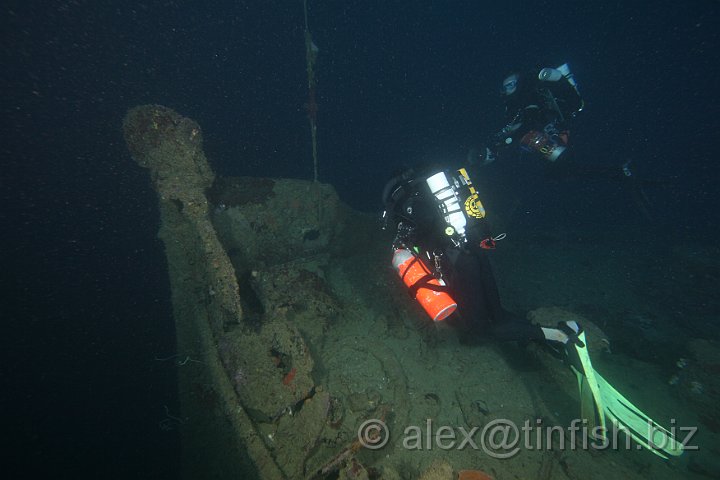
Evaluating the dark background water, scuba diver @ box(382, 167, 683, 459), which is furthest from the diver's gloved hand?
scuba diver @ box(382, 167, 683, 459)

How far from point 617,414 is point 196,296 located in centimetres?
534

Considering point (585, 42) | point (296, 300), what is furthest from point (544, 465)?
point (585, 42)

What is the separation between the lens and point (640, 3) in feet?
75.6

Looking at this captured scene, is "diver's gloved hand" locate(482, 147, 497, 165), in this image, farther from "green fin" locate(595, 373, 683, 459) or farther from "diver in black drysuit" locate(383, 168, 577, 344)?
"green fin" locate(595, 373, 683, 459)

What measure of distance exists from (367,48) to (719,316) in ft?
42.1

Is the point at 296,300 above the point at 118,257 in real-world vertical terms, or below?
below

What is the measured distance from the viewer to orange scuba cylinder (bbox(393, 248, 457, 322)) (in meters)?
3.83

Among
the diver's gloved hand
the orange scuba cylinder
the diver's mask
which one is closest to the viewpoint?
the orange scuba cylinder

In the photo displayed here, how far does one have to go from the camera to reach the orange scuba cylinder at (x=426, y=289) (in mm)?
3834

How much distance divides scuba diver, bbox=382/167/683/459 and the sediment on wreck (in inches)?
91.3

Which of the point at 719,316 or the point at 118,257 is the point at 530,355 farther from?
the point at 719,316

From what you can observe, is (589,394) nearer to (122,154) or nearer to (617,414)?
(617,414)

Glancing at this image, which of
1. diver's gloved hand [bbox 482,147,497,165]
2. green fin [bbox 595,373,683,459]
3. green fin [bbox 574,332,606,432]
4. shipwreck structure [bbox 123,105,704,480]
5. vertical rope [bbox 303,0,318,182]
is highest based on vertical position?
vertical rope [bbox 303,0,318,182]

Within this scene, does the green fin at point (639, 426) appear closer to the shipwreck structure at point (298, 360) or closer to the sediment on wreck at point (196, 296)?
the shipwreck structure at point (298, 360)
